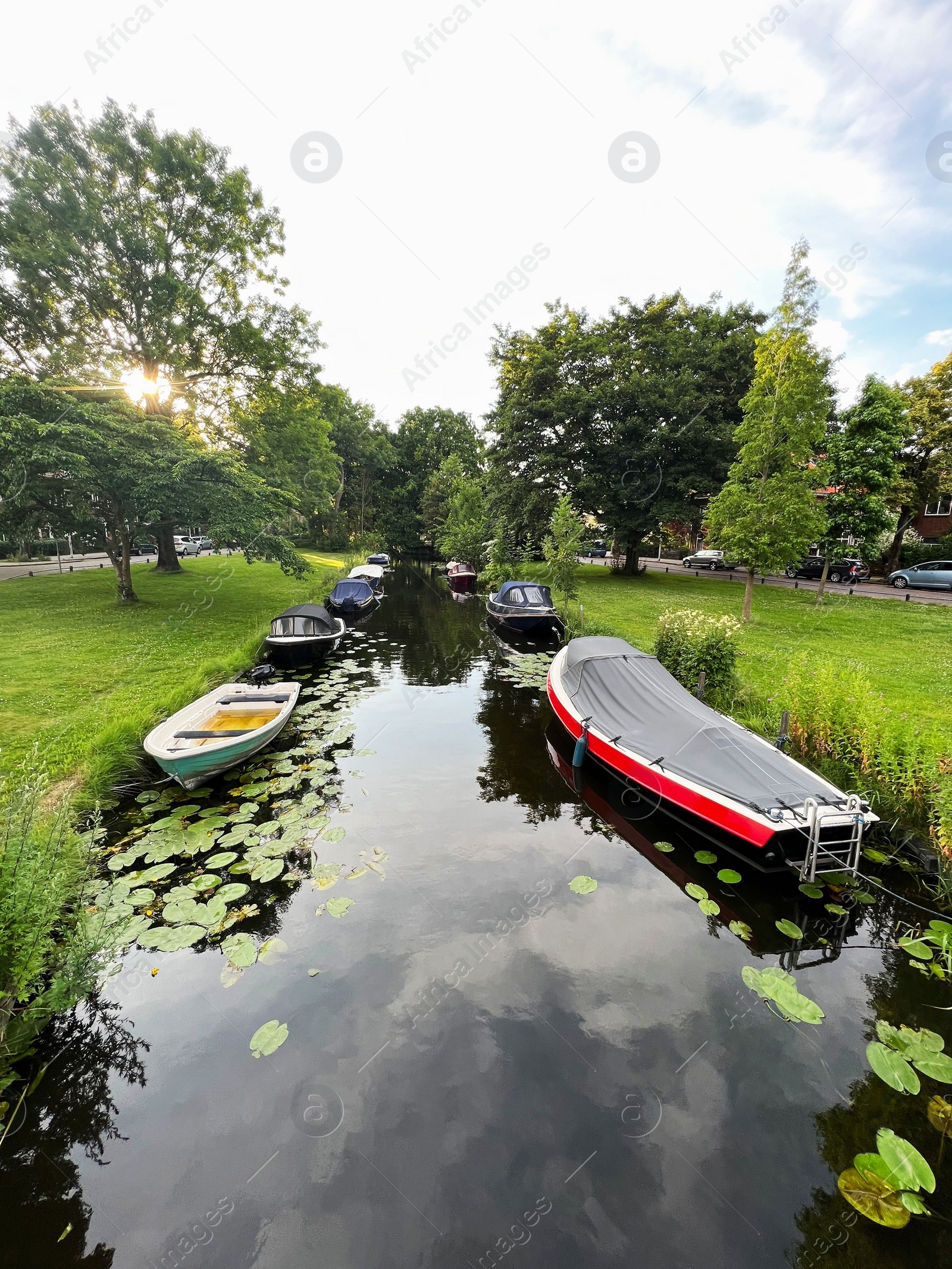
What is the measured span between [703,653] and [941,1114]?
8498 mm

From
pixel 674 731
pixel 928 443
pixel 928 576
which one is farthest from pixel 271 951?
pixel 928 443

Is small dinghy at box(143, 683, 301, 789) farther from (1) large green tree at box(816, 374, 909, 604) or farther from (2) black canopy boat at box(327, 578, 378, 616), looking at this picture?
(1) large green tree at box(816, 374, 909, 604)

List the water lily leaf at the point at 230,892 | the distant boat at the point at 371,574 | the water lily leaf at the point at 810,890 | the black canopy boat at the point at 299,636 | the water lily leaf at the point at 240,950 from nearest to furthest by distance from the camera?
the water lily leaf at the point at 240,950, the water lily leaf at the point at 230,892, the water lily leaf at the point at 810,890, the black canopy boat at the point at 299,636, the distant boat at the point at 371,574

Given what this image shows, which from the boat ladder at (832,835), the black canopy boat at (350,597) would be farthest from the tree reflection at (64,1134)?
the black canopy boat at (350,597)

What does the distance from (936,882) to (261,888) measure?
30.4 feet

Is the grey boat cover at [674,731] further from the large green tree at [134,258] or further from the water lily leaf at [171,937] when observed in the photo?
the large green tree at [134,258]

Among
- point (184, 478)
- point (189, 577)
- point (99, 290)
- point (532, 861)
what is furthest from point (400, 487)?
point (532, 861)

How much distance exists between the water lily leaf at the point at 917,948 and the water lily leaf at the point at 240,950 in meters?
7.65

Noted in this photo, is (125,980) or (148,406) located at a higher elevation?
(148,406)

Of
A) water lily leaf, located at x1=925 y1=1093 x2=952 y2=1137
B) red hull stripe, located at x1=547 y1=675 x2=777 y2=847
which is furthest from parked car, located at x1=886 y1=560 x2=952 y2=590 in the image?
water lily leaf, located at x1=925 y1=1093 x2=952 y2=1137

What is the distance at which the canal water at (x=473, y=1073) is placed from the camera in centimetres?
348

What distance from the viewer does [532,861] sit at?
7555 mm

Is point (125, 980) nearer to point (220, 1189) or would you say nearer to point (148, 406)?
point (220, 1189)

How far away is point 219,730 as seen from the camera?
9.61m
